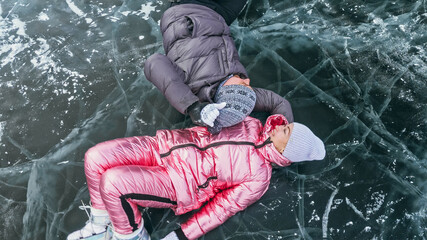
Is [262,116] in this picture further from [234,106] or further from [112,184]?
[112,184]

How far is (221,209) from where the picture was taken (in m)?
1.17

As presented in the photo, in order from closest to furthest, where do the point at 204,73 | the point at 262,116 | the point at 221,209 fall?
1. the point at 221,209
2. the point at 204,73
3. the point at 262,116

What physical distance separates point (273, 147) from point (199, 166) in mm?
232

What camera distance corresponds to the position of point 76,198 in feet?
4.16

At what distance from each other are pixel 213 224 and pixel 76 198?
46 cm

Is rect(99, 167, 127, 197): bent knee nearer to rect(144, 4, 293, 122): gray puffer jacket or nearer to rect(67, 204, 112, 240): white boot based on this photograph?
rect(67, 204, 112, 240): white boot

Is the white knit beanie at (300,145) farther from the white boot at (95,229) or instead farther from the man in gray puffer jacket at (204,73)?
the white boot at (95,229)

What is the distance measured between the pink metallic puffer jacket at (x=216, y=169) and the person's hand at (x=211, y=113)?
82 millimetres

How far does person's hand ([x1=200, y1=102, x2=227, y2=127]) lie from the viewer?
114 centimetres

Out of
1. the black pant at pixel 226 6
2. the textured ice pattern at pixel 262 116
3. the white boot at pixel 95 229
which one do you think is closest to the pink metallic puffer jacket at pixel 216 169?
the textured ice pattern at pixel 262 116

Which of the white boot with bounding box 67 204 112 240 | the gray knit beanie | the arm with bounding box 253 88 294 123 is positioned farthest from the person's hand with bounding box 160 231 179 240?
the arm with bounding box 253 88 294 123

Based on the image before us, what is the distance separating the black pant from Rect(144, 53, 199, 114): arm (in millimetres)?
291

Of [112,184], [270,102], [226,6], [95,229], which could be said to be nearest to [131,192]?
[112,184]

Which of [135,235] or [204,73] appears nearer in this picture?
A: [135,235]
